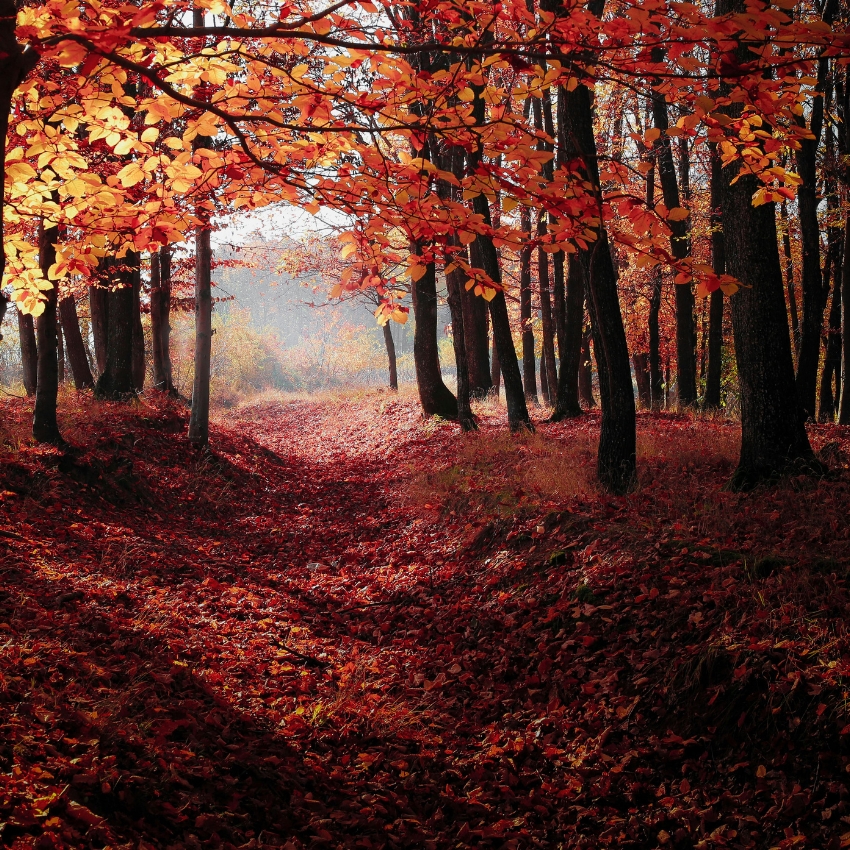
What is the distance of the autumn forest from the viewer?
11.3 ft

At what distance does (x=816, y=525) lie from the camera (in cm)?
572

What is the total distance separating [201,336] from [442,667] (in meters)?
8.04

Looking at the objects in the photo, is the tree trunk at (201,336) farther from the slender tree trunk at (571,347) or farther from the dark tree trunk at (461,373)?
the slender tree trunk at (571,347)

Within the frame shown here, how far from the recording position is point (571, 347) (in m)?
14.4

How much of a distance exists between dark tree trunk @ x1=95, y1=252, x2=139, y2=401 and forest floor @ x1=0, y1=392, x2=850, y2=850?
413cm

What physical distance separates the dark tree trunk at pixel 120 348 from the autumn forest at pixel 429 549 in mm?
3307

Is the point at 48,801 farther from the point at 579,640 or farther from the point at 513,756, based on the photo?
the point at 579,640

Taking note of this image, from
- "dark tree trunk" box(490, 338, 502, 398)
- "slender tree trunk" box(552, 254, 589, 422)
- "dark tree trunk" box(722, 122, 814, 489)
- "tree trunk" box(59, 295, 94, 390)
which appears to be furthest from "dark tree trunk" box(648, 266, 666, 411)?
"tree trunk" box(59, 295, 94, 390)

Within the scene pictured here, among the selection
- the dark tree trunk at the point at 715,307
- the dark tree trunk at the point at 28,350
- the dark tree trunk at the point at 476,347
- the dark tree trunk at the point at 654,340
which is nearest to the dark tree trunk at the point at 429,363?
the dark tree trunk at the point at 476,347

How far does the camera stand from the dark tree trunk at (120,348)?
12.9 meters

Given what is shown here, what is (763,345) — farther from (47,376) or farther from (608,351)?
(47,376)

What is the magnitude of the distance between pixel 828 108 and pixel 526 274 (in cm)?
966

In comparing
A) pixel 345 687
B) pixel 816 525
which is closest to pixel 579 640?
pixel 345 687

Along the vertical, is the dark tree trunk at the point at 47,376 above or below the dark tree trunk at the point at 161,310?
below
